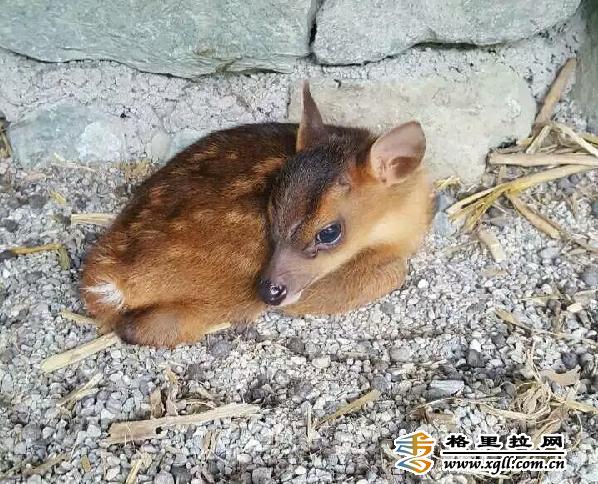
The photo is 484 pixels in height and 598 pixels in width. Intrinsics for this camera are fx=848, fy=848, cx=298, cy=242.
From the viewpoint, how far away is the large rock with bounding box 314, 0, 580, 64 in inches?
141

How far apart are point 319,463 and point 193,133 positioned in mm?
1815

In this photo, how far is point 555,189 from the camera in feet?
12.8

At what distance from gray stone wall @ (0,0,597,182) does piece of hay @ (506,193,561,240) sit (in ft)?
0.82

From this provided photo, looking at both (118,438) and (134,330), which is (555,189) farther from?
(118,438)

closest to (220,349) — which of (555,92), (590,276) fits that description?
(590,276)

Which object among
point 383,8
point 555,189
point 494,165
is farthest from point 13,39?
point 555,189

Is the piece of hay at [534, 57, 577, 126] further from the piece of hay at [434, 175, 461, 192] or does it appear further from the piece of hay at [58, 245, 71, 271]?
the piece of hay at [58, 245, 71, 271]

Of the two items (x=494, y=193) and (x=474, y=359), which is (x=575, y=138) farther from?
(x=474, y=359)

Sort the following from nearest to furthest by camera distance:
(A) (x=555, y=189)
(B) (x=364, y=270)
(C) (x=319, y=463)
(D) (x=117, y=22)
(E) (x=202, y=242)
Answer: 1. (C) (x=319, y=463)
2. (E) (x=202, y=242)
3. (B) (x=364, y=270)
4. (D) (x=117, y=22)
5. (A) (x=555, y=189)

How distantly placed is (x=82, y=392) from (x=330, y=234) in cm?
105

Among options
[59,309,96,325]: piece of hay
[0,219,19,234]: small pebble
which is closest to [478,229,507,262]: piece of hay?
[59,309,96,325]: piece of hay

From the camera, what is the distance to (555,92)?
4051 mm

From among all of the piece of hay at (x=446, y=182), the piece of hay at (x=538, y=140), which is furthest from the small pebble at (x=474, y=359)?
the piece of hay at (x=538, y=140)

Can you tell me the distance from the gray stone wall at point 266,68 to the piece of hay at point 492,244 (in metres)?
0.38
